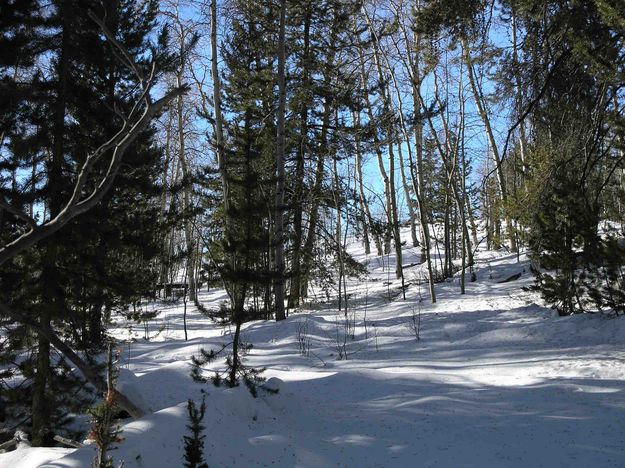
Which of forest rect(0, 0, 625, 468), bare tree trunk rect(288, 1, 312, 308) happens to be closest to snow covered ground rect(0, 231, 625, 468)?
forest rect(0, 0, 625, 468)

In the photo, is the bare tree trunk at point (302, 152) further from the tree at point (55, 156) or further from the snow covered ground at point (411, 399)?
the tree at point (55, 156)

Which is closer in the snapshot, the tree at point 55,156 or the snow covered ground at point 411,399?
the snow covered ground at point 411,399

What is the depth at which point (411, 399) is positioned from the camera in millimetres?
5906

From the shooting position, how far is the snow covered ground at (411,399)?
4.23m

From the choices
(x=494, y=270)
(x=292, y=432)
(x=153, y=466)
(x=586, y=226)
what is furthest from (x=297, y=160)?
(x=153, y=466)

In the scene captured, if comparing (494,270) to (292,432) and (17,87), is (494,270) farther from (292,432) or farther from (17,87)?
(17,87)

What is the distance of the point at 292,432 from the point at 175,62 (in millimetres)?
4987

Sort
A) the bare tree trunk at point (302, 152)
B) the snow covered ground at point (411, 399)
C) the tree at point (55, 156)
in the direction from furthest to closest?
1. the bare tree trunk at point (302, 152)
2. the tree at point (55, 156)
3. the snow covered ground at point (411, 399)

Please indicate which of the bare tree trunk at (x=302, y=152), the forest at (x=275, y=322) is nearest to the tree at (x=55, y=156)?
the forest at (x=275, y=322)

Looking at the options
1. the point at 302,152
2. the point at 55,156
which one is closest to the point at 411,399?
the point at 55,156

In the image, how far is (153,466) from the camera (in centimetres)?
386

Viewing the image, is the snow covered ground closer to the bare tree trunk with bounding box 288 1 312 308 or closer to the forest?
the forest

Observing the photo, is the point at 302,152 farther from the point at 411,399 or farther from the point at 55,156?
the point at 411,399

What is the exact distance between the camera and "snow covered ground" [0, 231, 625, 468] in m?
4.23
